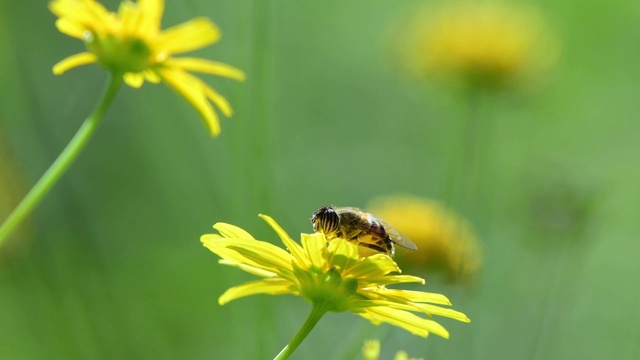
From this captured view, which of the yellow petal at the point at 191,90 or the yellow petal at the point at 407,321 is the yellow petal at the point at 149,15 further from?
the yellow petal at the point at 407,321

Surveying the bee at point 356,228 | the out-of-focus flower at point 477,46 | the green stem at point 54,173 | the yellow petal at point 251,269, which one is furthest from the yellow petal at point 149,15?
the out-of-focus flower at point 477,46

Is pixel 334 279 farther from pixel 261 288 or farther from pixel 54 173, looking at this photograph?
pixel 54 173

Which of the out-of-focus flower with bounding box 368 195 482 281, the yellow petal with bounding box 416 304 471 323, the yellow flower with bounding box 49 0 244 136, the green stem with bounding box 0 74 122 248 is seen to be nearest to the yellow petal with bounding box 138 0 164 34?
the yellow flower with bounding box 49 0 244 136

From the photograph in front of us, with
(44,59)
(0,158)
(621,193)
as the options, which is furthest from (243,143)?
(621,193)

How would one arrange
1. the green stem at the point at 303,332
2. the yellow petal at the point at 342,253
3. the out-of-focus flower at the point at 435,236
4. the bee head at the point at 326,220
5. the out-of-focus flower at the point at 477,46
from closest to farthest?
the green stem at the point at 303,332, the yellow petal at the point at 342,253, the bee head at the point at 326,220, the out-of-focus flower at the point at 435,236, the out-of-focus flower at the point at 477,46

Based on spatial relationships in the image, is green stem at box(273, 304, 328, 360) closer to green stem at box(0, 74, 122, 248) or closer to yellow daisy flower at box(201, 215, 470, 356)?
yellow daisy flower at box(201, 215, 470, 356)

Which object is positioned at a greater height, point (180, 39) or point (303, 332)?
point (180, 39)

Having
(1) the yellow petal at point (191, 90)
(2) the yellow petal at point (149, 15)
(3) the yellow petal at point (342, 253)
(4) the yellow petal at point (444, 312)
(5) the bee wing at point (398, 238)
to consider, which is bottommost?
(5) the bee wing at point (398, 238)

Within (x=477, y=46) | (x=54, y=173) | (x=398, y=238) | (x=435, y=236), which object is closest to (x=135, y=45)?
(x=54, y=173)
